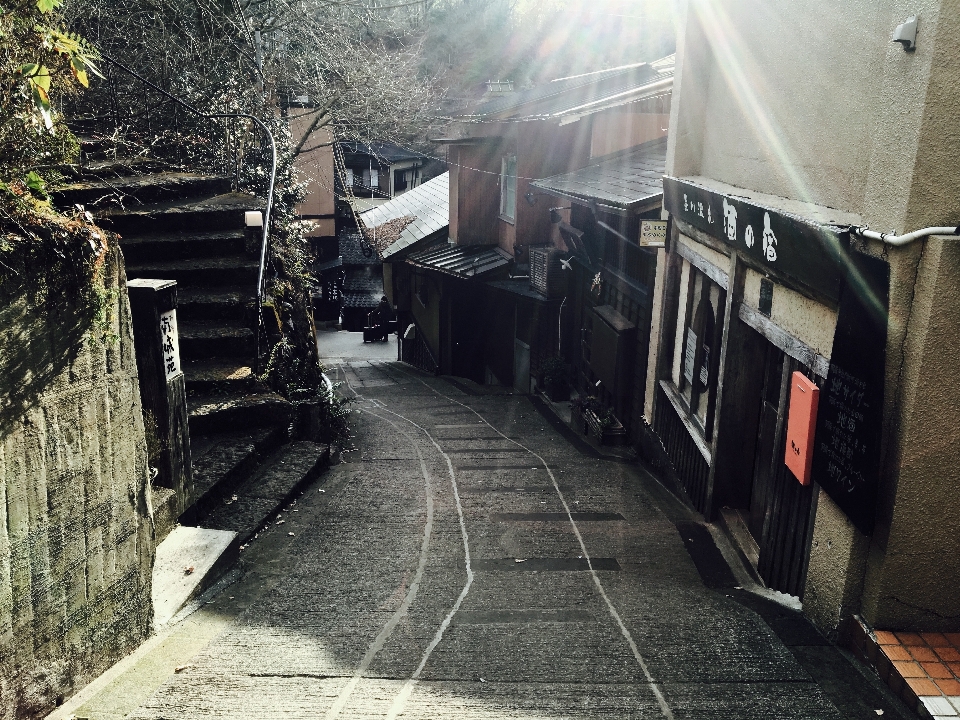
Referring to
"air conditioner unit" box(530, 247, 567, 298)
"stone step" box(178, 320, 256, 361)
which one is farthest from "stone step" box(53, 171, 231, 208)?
"air conditioner unit" box(530, 247, 567, 298)

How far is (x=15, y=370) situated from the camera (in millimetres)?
4211

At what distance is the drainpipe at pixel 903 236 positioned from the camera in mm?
4492

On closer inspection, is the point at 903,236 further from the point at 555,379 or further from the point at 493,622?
the point at 555,379

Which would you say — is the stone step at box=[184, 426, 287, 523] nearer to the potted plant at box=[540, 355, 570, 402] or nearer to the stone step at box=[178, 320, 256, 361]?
the stone step at box=[178, 320, 256, 361]

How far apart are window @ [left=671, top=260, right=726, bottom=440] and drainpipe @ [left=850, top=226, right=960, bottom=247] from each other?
3.63m

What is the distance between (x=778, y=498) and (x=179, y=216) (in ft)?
30.9

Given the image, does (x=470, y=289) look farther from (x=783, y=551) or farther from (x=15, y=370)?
(x=15, y=370)

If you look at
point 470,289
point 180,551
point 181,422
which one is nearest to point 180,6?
point 470,289

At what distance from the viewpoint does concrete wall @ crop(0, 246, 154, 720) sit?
423 centimetres

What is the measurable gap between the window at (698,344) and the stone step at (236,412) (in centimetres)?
524

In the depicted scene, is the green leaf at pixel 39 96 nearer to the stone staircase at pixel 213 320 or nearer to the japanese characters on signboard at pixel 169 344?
the japanese characters on signboard at pixel 169 344

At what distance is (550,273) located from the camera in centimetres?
1753

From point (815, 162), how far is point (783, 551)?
11.2 feet

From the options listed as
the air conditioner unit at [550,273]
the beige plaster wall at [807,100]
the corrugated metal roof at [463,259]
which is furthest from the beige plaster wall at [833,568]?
the corrugated metal roof at [463,259]
